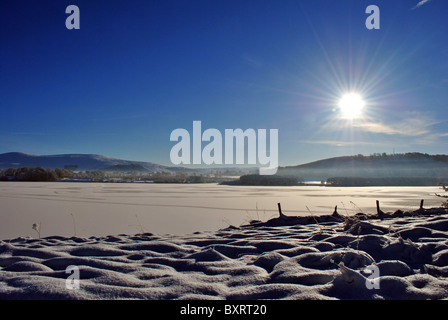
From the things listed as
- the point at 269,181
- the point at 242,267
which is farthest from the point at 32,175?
the point at 242,267

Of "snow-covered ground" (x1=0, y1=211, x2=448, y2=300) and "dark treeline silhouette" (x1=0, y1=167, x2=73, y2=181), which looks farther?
"dark treeline silhouette" (x1=0, y1=167, x2=73, y2=181)

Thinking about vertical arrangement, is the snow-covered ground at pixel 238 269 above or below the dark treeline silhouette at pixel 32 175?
below

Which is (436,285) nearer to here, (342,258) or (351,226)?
(342,258)

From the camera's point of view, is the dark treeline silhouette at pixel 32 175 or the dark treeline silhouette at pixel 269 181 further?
the dark treeline silhouette at pixel 32 175

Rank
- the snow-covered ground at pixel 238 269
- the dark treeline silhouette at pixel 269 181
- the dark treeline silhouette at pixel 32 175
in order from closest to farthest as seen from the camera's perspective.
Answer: the snow-covered ground at pixel 238 269 < the dark treeline silhouette at pixel 269 181 < the dark treeline silhouette at pixel 32 175

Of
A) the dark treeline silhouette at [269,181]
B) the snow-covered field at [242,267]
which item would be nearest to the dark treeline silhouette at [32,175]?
the dark treeline silhouette at [269,181]

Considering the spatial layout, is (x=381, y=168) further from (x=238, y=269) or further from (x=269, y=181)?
(x=238, y=269)

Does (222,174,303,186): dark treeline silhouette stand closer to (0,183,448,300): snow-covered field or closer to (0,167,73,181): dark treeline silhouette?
(0,167,73,181): dark treeline silhouette

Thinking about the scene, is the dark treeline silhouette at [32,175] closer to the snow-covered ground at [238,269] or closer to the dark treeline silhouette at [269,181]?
the dark treeline silhouette at [269,181]

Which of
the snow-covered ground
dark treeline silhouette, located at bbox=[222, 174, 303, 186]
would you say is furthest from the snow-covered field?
dark treeline silhouette, located at bbox=[222, 174, 303, 186]

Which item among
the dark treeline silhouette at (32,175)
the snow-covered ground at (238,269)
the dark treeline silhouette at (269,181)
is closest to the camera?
the snow-covered ground at (238,269)
